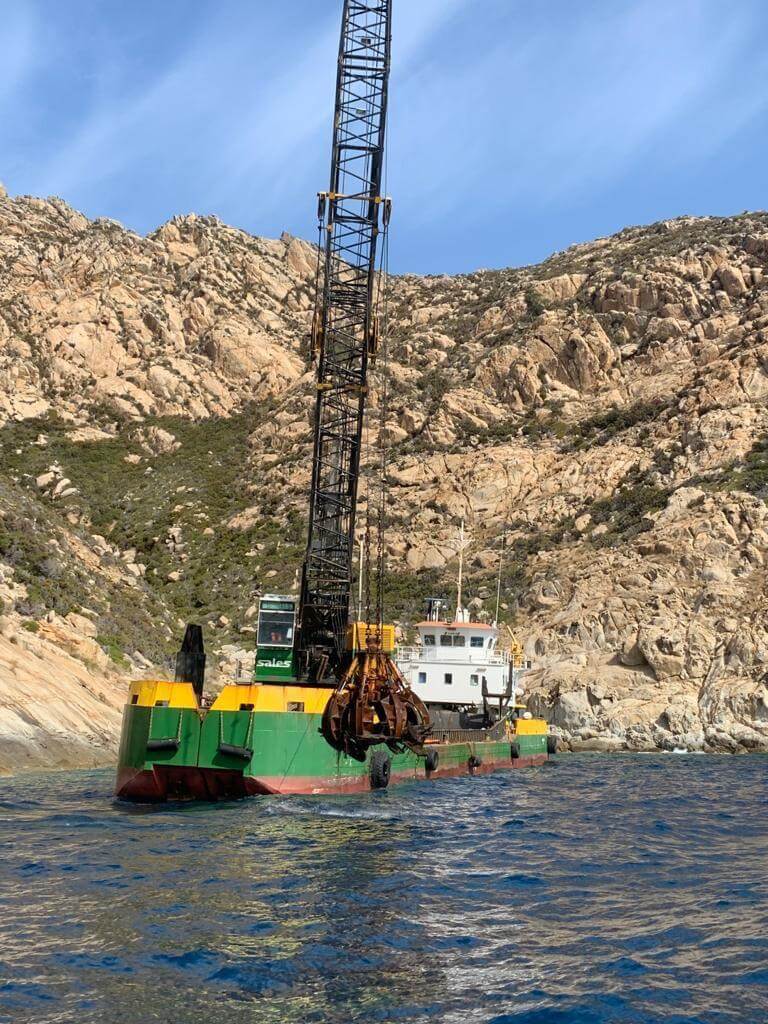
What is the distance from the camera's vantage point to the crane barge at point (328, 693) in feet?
80.1

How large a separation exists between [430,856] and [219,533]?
71430mm

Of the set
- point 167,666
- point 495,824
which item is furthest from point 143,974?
point 167,666

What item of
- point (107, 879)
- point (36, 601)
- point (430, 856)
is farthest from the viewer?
point (36, 601)

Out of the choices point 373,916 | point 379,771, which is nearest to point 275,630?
point 379,771

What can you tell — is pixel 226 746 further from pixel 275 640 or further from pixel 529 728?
pixel 529 728

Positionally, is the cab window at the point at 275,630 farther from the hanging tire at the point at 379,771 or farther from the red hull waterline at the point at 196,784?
the red hull waterline at the point at 196,784

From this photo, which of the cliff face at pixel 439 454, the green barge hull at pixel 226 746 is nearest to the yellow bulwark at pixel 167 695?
the green barge hull at pixel 226 746

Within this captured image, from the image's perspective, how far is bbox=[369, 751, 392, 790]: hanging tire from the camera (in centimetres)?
2845

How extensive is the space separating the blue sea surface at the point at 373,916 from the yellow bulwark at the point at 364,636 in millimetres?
7370

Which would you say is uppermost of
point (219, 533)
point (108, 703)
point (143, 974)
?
point (219, 533)

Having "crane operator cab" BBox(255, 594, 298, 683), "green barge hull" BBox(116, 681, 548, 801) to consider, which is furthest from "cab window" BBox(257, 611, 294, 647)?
"green barge hull" BBox(116, 681, 548, 801)

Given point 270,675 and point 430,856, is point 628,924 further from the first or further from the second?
point 270,675

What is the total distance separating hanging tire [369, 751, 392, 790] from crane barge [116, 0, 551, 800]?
0.19 ft

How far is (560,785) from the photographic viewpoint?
33.1 metres
